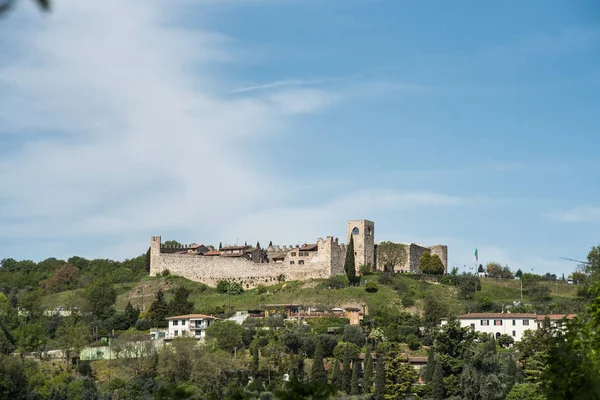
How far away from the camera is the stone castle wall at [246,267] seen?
83.3 meters

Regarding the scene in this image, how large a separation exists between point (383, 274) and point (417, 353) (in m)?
18.9

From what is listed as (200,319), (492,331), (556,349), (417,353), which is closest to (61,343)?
(200,319)

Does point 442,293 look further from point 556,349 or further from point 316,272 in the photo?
point 556,349

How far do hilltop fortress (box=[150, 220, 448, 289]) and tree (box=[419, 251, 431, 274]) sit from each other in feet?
1.71

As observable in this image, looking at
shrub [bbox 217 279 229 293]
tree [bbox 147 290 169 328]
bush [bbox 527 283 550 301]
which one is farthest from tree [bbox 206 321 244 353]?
bush [bbox 527 283 550 301]

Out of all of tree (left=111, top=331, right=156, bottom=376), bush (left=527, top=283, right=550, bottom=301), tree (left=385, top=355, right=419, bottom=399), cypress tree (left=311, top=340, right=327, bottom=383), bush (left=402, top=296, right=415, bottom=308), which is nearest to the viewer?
tree (left=385, top=355, right=419, bottom=399)

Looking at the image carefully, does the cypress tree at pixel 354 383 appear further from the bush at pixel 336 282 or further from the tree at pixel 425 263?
the tree at pixel 425 263

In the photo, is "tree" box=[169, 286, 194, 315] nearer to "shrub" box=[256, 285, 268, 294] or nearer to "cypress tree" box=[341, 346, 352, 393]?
"shrub" box=[256, 285, 268, 294]

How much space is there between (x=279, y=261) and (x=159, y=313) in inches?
555

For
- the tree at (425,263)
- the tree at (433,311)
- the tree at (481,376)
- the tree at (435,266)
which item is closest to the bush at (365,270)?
the tree at (425,263)

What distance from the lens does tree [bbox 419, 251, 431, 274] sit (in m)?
88.0

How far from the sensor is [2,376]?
5722cm

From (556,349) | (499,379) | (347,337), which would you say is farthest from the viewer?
(347,337)

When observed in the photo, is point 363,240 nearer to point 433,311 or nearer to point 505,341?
point 433,311
